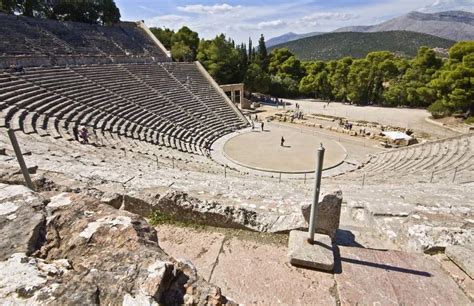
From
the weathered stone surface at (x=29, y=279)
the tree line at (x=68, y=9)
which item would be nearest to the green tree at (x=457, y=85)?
the weathered stone surface at (x=29, y=279)

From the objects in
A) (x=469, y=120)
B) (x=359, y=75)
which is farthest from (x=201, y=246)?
(x=359, y=75)

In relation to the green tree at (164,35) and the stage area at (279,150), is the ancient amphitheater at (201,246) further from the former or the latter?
the green tree at (164,35)

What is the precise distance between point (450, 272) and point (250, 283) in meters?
1.93

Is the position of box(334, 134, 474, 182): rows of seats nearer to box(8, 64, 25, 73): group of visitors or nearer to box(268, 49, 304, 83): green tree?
box(8, 64, 25, 73): group of visitors

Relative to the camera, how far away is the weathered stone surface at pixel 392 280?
7.38ft

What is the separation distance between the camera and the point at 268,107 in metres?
39.8

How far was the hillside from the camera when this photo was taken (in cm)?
13338

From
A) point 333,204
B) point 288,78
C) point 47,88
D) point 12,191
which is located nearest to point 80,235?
point 12,191

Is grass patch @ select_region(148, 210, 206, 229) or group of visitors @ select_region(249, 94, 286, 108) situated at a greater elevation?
grass patch @ select_region(148, 210, 206, 229)

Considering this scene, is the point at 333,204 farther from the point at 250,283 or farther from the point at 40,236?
the point at 40,236

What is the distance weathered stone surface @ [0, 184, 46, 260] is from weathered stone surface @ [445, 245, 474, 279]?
3.59 m

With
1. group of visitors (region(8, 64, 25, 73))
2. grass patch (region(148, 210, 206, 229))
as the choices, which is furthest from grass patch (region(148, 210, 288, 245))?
group of visitors (region(8, 64, 25, 73))

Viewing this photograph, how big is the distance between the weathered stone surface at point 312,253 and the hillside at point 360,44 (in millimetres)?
142609

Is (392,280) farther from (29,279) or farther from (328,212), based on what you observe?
(29,279)
